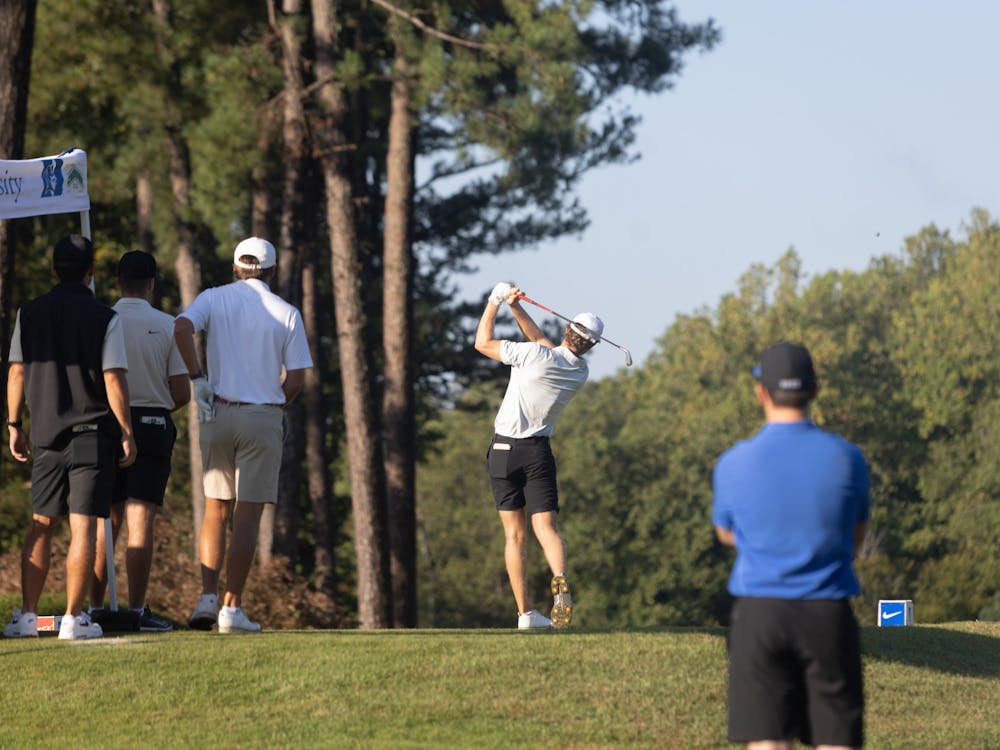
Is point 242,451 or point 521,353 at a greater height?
point 521,353

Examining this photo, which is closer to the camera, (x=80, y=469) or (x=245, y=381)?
(x=80, y=469)

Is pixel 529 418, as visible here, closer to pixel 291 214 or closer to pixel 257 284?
pixel 257 284

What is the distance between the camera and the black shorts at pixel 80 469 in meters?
9.23

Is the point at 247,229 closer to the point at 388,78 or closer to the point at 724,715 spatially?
the point at 388,78

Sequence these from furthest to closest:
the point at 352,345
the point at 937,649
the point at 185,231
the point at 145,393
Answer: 1. the point at 185,231
2. the point at 352,345
3. the point at 937,649
4. the point at 145,393

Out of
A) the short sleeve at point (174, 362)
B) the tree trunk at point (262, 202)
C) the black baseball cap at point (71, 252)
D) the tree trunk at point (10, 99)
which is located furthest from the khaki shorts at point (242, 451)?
the tree trunk at point (262, 202)

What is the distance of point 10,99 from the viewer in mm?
12945

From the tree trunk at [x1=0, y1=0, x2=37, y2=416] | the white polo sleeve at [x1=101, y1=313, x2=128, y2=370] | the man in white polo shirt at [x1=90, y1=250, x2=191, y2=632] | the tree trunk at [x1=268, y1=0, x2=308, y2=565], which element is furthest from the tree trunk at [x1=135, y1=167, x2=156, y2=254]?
the white polo sleeve at [x1=101, y1=313, x2=128, y2=370]

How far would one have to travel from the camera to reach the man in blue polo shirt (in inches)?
219

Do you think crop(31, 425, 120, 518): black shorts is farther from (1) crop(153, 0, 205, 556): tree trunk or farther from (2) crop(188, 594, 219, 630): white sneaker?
(1) crop(153, 0, 205, 556): tree trunk

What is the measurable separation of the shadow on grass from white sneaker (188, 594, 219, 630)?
4.13 m

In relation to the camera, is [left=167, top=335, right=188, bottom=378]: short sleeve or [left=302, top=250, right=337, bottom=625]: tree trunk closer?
[left=167, top=335, right=188, bottom=378]: short sleeve

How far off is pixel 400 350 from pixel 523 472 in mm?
14148

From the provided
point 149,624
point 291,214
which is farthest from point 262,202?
point 149,624
